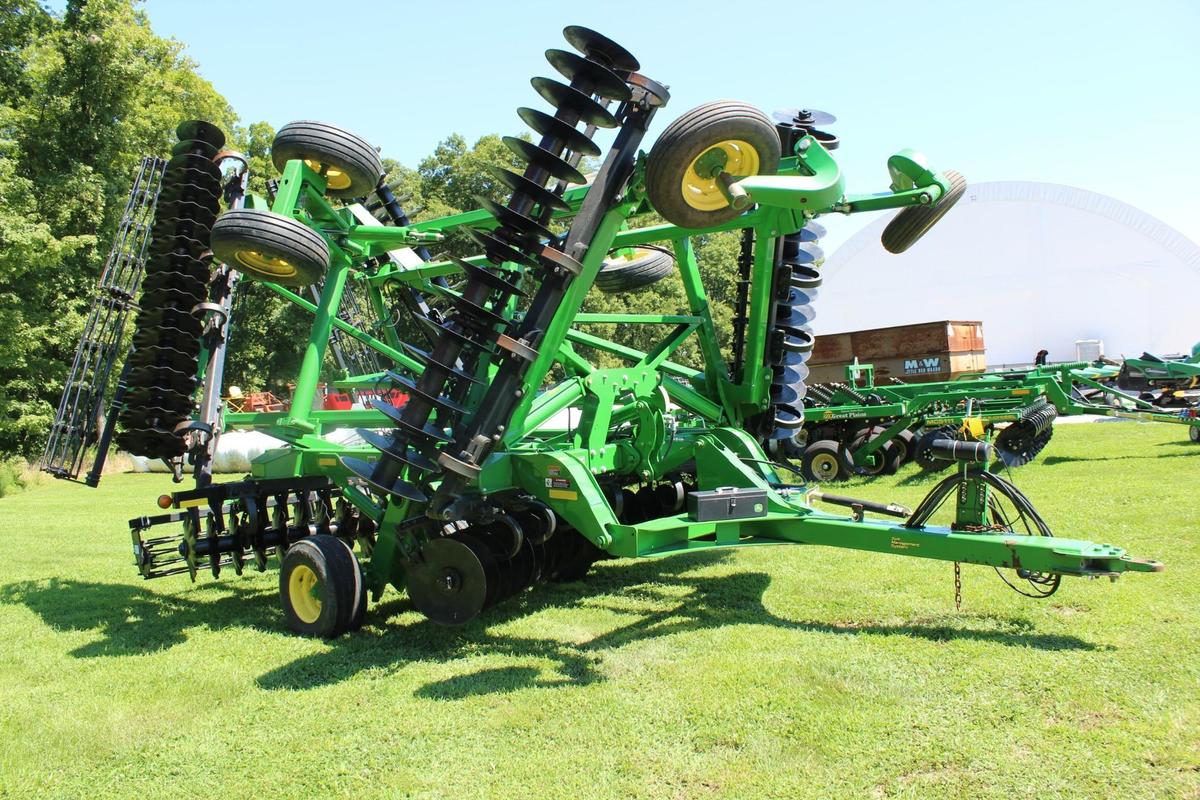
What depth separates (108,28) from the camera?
2336 centimetres

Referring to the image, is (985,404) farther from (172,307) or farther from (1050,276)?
(1050,276)

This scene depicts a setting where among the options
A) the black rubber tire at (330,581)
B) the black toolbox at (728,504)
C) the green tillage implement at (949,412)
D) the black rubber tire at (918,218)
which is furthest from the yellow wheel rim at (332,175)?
the green tillage implement at (949,412)

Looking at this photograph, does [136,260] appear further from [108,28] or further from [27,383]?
[108,28]

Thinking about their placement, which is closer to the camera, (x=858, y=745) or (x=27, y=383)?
(x=858, y=745)

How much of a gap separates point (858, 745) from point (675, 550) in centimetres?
167

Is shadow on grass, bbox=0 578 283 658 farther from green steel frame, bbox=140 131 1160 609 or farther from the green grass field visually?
green steel frame, bbox=140 131 1160 609

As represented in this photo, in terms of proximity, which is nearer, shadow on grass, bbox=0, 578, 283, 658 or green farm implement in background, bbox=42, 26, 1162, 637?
green farm implement in background, bbox=42, 26, 1162, 637

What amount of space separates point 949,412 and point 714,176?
9.11 meters

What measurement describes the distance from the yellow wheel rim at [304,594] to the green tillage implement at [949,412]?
875 centimetres

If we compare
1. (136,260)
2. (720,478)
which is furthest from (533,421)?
(136,260)

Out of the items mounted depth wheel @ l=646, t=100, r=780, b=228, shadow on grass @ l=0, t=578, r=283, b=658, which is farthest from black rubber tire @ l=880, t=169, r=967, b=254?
shadow on grass @ l=0, t=578, r=283, b=658

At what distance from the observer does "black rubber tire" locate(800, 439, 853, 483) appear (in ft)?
43.6

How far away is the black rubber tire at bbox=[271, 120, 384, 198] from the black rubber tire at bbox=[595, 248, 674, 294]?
2.43m

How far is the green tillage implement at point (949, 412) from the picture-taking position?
12.2 m
